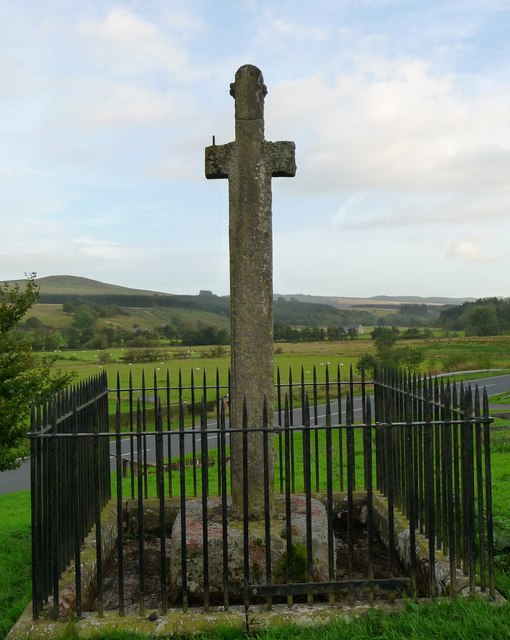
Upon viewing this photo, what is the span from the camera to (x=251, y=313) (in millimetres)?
5660

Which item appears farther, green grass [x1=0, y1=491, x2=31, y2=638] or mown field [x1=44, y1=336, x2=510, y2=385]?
mown field [x1=44, y1=336, x2=510, y2=385]

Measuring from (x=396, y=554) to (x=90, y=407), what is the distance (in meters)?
3.72

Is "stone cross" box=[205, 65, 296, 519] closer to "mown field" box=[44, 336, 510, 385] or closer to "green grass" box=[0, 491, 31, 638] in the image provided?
"green grass" box=[0, 491, 31, 638]

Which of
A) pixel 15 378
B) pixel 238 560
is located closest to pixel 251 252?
pixel 238 560

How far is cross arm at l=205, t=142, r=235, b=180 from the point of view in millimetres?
5754

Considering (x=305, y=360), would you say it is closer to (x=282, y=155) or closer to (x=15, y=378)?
(x=15, y=378)

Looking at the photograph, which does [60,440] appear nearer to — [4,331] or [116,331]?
[4,331]

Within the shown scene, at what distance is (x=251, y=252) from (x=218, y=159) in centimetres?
101

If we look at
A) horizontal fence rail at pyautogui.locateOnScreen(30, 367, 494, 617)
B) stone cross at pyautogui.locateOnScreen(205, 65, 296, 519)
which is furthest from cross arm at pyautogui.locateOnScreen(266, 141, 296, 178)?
horizontal fence rail at pyautogui.locateOnScreen(30, 367, 494, 617)

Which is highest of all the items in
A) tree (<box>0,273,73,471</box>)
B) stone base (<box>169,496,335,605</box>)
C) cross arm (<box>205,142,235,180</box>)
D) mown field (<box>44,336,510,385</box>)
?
cross arm (<box>205,142,235,180</box>)

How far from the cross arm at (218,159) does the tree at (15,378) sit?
18.5ft

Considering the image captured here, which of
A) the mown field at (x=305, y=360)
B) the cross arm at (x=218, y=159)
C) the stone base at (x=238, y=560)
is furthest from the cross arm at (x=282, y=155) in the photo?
the mown field at (x=305, y=360)

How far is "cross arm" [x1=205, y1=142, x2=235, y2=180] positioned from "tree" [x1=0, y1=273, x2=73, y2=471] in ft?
18.5

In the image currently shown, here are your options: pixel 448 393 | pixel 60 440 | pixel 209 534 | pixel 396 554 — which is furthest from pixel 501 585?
pixel 60 440
